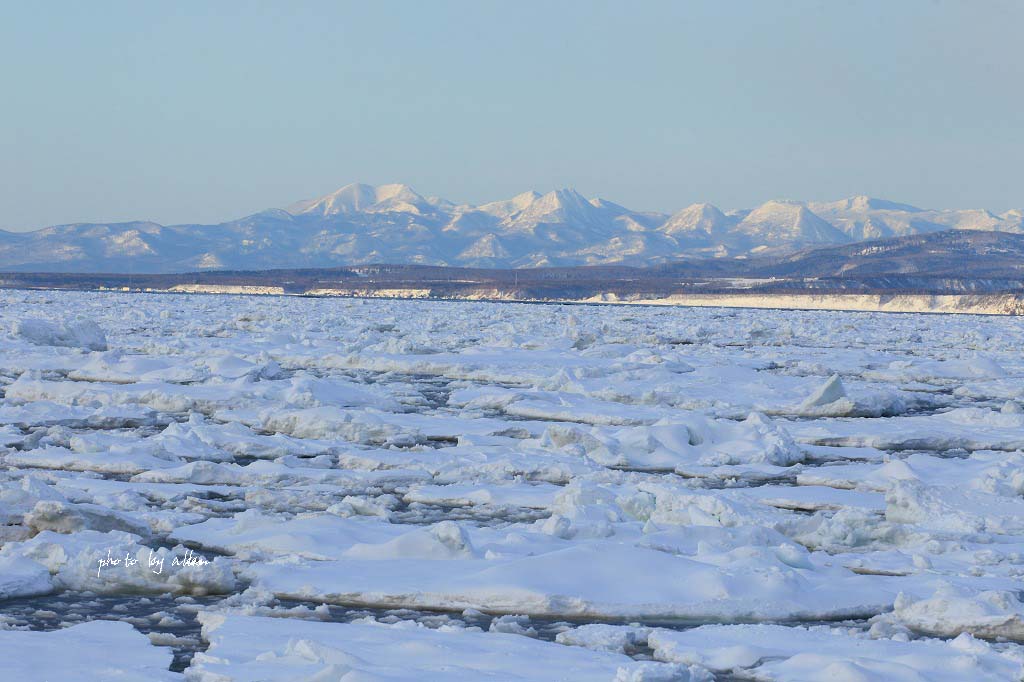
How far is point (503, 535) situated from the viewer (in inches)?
293

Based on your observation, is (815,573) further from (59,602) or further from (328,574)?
(59,602)

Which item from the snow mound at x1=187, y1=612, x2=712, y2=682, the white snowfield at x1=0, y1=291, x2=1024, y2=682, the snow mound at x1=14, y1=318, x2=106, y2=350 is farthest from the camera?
the snow mound at x1=14, y1=318, x2=106, y2=350

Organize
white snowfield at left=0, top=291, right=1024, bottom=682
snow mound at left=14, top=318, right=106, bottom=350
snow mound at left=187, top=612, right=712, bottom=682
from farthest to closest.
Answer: snow mound at left=14, top=318, right=106, bottom=350, white snowfield at left=0, top=291, right=1024, bottom=682, snow mound at left=187, top=612, right=712, bottom=682

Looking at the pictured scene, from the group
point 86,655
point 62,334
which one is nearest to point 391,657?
point 86,655

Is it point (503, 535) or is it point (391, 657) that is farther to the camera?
point (503, 535)

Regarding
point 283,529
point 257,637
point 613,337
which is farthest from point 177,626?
point 613,337

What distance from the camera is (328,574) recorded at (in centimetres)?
652

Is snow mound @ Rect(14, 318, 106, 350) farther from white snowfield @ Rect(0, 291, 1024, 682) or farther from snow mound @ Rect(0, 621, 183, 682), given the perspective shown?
snow mound @ Rect(0, 621, 183, 682)

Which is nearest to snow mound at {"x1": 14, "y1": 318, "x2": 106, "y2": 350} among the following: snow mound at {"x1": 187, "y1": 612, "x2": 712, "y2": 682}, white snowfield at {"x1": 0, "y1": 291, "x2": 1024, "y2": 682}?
white snowfield at {"x1": 0, "y1": 291, "x2": 1024, "y2": 682}

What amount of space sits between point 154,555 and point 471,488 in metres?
3.20

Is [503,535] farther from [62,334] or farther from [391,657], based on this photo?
[62,334]

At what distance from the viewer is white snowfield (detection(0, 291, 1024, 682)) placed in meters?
5.27

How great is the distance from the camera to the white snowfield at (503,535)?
17.3ft

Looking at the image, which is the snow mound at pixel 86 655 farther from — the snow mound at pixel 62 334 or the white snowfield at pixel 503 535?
the snow mound at pixel 62 334
